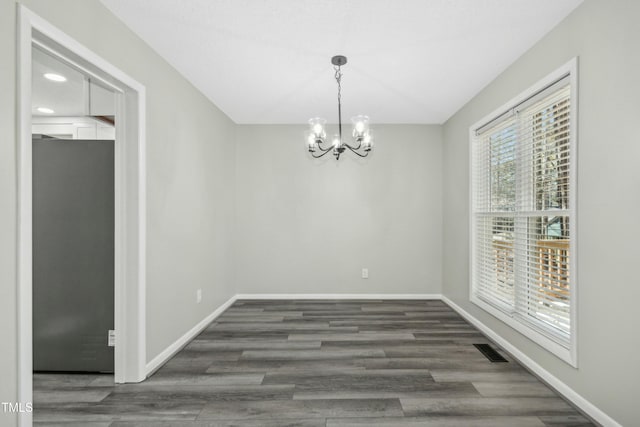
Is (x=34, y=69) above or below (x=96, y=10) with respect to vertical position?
below

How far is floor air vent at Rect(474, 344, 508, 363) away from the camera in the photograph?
2771 millimetres

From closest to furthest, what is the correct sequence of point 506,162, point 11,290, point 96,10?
1. point 11,290
2. point 96,10
3. point 506,162

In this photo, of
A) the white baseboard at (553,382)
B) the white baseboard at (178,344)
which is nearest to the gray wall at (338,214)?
the white baseboard at (178,344)

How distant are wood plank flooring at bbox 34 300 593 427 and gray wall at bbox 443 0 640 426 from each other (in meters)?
0.36

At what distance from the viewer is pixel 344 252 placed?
475 cm

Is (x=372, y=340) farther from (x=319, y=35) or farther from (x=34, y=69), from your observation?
(x=34, y=69)

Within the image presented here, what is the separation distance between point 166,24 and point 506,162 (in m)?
3.09

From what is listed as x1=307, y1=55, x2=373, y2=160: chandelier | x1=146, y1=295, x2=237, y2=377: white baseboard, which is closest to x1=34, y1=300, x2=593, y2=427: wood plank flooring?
x1=146, y1=295, x2=237, y2=377: white baseboard

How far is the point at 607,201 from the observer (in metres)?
1.85

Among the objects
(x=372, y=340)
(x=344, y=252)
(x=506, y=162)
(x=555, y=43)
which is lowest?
(x=372, y=340)

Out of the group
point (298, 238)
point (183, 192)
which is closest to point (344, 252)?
point (298, 238)

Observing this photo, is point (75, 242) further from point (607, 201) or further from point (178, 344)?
point (607, 201)

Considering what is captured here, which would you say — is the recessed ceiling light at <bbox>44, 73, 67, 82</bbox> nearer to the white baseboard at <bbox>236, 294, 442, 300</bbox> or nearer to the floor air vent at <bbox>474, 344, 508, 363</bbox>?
the white baseboard at <bbox>236, 294, 442, 300</bbox>

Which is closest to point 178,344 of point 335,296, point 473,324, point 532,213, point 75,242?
point 75,242
